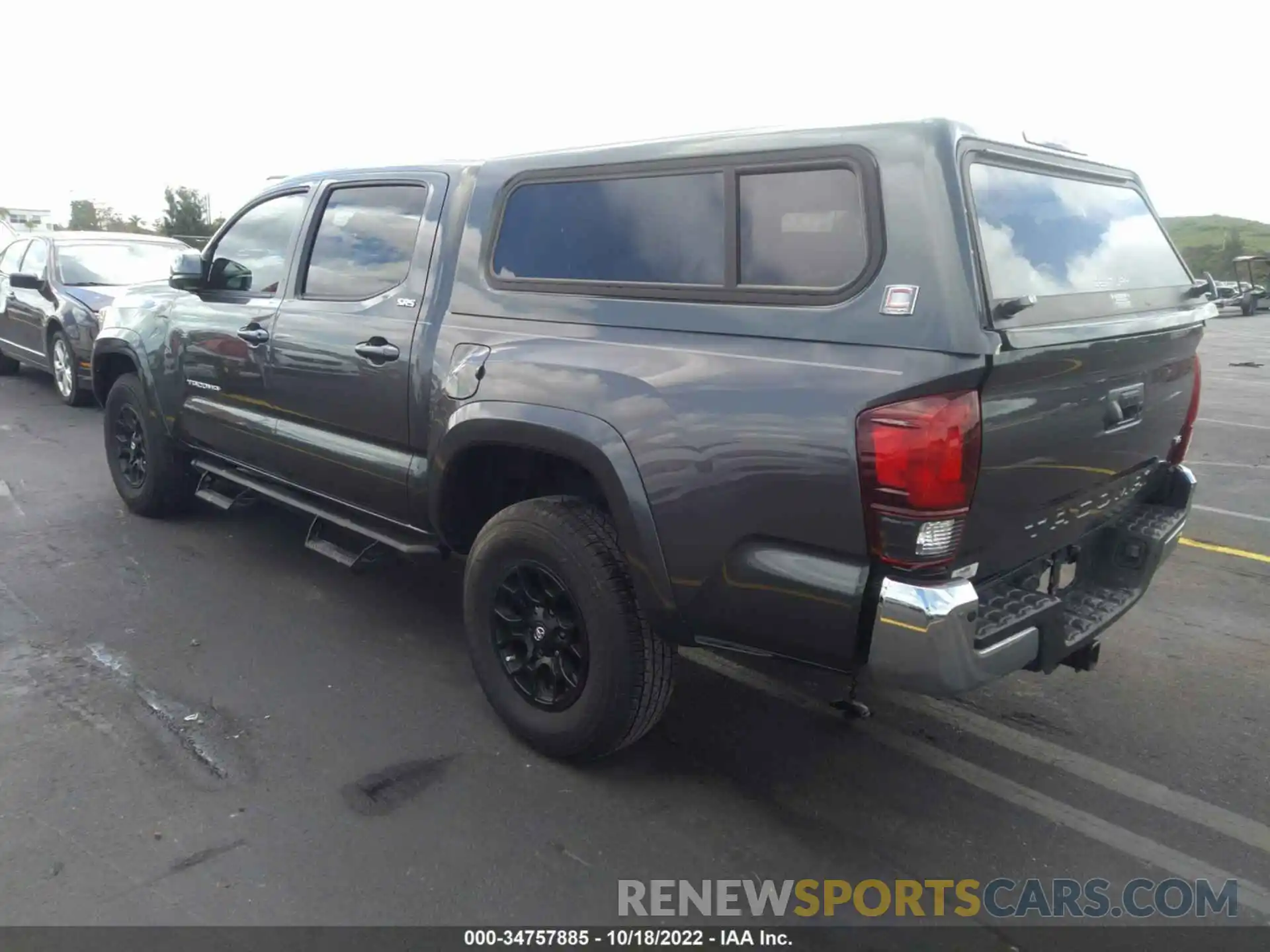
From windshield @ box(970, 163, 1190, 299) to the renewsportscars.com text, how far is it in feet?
5.50

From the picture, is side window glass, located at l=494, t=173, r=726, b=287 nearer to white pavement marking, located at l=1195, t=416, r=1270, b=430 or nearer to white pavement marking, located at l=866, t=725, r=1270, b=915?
white pavement marking, located at l=866, t=725, r=1270, b=915

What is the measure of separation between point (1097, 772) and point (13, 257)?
40.2 ft

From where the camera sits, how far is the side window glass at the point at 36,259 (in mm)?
10117

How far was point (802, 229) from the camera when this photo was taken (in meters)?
2.72

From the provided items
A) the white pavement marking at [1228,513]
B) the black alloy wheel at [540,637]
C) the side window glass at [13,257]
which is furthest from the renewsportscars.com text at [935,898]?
the side window glass at [13,257]

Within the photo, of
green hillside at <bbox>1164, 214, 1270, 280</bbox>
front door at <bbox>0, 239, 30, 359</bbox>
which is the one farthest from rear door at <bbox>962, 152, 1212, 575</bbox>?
green hillside at <bbox>1164, 214, 1270, 280</bbox>

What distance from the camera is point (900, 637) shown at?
248 centimetres

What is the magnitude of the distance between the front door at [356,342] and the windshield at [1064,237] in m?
2.08

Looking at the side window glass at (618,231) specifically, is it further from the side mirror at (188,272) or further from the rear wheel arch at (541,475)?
the side mirror at (188,272)

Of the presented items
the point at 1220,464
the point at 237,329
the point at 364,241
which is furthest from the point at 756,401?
the point at 1220,464

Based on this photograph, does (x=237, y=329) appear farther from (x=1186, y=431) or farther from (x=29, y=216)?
(x=29, y=216)

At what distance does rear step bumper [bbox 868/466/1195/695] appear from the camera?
2467mm

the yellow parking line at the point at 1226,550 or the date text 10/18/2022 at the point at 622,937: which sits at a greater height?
the date text 10/18/2022 at the point at 622,937

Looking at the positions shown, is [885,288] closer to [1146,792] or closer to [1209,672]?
[1146,792]
